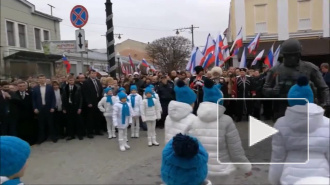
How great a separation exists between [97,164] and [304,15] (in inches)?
791

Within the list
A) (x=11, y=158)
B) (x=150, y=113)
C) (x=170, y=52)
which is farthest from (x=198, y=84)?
(x=170, y=52)

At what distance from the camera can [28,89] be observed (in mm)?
8773

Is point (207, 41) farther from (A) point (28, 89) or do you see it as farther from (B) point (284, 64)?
(B) point (284, 64)

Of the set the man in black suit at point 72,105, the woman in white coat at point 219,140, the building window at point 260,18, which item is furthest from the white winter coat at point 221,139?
the building window at point 260,18

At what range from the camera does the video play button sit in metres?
2.75

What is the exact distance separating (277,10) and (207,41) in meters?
13.1

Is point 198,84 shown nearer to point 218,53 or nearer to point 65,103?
point 218,53

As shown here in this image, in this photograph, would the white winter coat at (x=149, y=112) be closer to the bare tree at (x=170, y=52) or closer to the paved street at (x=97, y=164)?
the paved street at (x=97, y=164)

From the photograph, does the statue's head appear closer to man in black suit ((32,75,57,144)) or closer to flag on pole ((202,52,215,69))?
man in black suit ((32,75,57,144))

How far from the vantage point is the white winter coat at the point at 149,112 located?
815cm

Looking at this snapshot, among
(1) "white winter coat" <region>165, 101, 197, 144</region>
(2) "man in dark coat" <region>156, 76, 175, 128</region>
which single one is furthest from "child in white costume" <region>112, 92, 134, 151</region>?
(1) "white winter coat" <region>165, 101, 197, 144</region>

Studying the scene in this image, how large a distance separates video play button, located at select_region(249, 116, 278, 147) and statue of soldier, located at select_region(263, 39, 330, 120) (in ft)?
2.71

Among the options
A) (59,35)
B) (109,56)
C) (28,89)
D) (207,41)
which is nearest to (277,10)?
(207,41)

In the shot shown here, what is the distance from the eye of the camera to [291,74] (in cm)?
382
